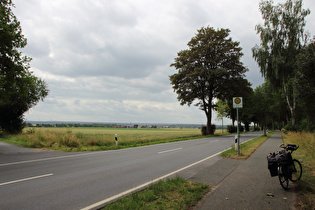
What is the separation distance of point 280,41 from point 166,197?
25.3 metres

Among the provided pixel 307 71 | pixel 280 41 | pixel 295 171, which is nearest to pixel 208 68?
pixel 280 41

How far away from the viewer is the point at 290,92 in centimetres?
3023

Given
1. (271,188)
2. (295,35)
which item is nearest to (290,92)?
(295,35)

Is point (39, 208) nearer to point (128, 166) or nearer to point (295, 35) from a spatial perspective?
point (128, 166)

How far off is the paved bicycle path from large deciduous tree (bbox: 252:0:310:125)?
19.6 meters

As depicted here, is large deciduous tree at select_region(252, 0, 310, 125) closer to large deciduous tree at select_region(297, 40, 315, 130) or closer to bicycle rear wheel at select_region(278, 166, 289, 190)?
large deciduous tree at select_region(297, 40, 315, 130)

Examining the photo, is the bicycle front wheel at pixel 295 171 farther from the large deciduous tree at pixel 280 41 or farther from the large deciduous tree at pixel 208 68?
the large deciduous tree at pixel 208 68

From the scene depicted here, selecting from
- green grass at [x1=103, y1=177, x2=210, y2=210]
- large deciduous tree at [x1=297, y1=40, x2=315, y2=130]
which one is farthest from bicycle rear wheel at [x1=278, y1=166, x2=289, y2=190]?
large deciduous tree at [x1=297, y1=40, x2=315, y2=130]

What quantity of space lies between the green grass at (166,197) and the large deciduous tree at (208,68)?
86.3 feet

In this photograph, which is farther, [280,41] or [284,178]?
[280,41]

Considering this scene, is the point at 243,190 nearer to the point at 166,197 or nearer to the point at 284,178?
the point at 284,178

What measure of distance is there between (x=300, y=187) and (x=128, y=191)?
4507 millimetres

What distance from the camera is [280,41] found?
75.9 feet

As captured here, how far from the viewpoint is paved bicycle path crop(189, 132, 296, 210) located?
4109 mm
